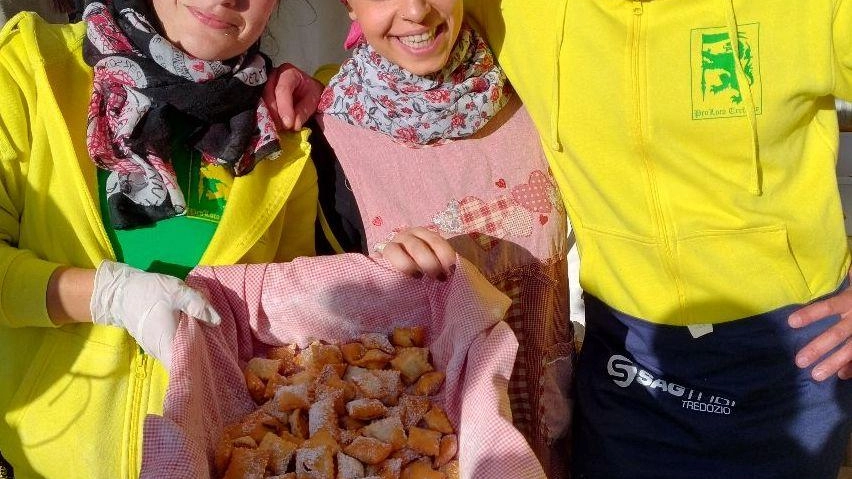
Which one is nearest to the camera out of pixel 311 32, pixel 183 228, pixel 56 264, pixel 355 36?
pixel 56 264

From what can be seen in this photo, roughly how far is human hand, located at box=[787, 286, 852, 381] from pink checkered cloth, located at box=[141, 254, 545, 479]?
0.58 meters

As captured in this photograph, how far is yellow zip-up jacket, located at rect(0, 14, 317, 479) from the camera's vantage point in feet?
4.57

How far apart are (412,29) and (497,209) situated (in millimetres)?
406

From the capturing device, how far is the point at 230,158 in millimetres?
1484

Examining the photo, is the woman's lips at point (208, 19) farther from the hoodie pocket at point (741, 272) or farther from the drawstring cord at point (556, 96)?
the hoodie pocket at point (741, 272)

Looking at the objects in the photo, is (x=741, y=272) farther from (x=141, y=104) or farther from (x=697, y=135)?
(x=141, y=104)

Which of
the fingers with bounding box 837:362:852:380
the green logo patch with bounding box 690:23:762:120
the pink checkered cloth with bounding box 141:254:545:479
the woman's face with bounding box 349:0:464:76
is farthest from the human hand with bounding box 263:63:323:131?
the fingers with bounding box 837:362:852:380

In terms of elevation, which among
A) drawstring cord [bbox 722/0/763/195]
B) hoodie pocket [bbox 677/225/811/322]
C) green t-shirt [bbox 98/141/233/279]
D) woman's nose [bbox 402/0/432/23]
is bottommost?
hoodie pocket [bbox 677/225/811/322]

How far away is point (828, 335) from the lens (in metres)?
1.44

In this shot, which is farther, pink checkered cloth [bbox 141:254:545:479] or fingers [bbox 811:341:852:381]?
fingers [bbox 811:341:852:381]

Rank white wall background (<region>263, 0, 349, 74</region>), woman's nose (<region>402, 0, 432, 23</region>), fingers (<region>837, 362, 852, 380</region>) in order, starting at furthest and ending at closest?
white wall background (<region>263, 0, 349, 74</region>)
fingers (<region>837, 362, 852, 380</region>)
woman's nose (<region>402, 0, 432, 23</region>)

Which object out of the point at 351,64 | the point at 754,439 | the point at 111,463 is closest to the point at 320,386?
the point at 111,463

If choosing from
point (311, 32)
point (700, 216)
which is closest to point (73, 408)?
point (700, 216)

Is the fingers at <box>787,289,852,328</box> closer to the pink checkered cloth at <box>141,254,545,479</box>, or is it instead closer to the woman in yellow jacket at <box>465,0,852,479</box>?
the woman in yellow jacket at <box>465,0,852,479</box>
